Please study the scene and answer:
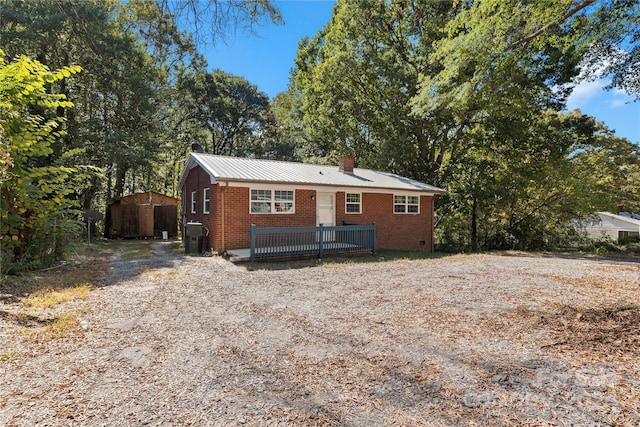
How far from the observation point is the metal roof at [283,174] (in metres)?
11.0

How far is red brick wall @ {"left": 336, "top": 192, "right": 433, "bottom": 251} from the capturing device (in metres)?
13.8

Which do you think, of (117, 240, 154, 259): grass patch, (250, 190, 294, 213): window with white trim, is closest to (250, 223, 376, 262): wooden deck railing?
(250, 190, 294, 213): window with white trim

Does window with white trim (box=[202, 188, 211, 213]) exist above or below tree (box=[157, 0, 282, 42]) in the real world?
below

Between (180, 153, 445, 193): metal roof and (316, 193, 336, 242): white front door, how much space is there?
2.32 feet

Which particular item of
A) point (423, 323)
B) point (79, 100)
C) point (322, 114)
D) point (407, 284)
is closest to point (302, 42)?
point (322, 114)

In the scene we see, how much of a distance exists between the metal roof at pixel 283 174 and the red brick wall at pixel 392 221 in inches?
26.3

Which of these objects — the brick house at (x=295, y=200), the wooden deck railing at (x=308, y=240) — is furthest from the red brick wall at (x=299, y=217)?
the wooden deck railing at (x=308, y=240)

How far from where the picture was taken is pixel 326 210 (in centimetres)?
1316

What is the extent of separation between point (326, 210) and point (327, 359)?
9.95 metres

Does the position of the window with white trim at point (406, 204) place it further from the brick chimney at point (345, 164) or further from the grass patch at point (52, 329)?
the grass patch at point (52, 329)

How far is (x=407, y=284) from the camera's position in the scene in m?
7.02

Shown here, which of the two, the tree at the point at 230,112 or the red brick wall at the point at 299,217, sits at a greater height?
the tree at the point at 230,112

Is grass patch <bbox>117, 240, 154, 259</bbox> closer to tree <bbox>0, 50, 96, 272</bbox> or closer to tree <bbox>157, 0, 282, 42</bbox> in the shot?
tree <bbox>0, 50, 96, 272</bbox>

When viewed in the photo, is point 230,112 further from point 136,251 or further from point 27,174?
point 27,174
